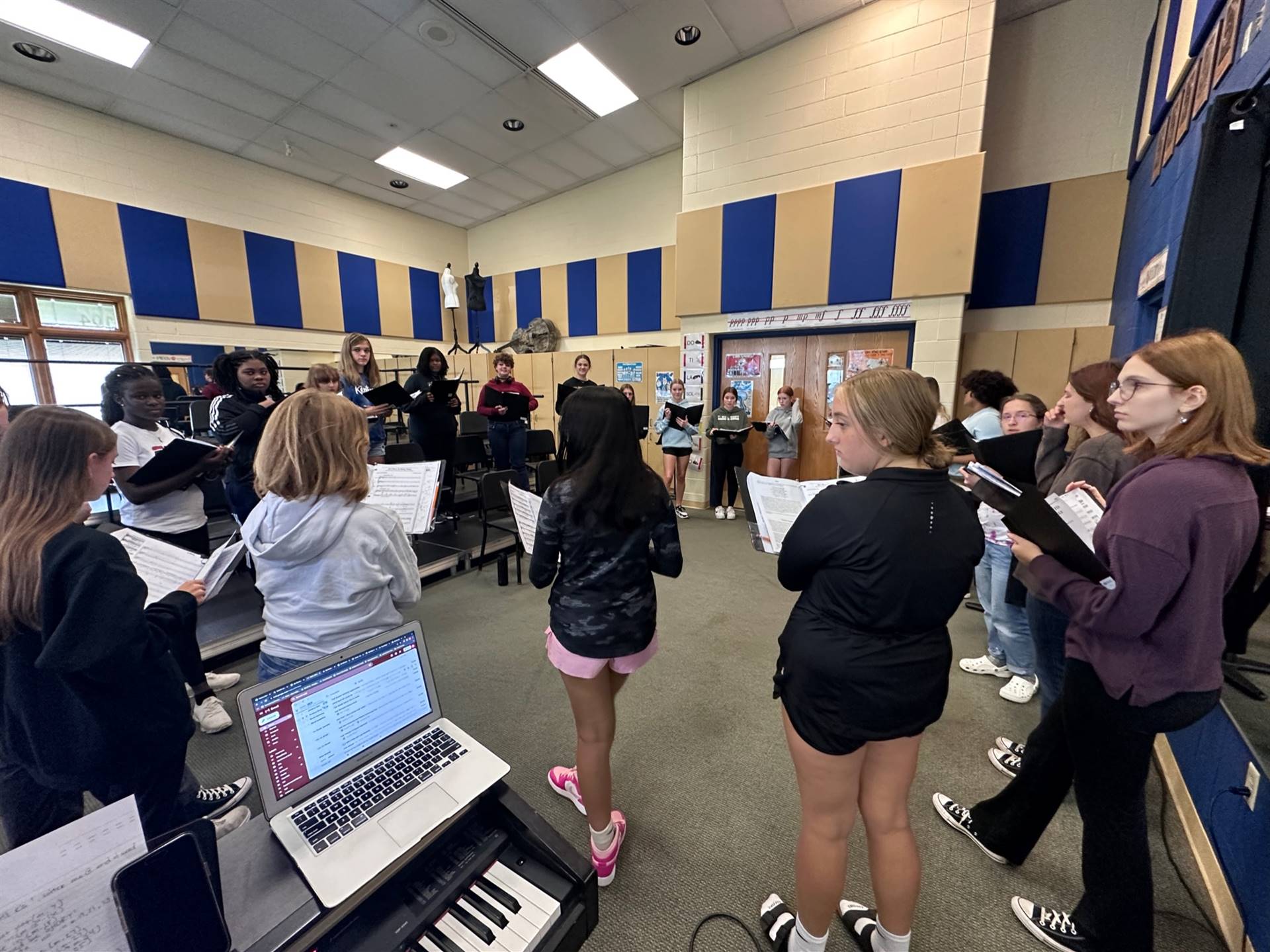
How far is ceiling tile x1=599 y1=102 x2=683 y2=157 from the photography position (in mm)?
5246

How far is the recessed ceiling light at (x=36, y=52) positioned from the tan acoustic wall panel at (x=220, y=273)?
1.60 meters

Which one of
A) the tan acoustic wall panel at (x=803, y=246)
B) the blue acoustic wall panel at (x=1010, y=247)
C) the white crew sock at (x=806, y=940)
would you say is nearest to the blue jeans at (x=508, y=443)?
the tan acoustic wall panel at (x=803, y=246)

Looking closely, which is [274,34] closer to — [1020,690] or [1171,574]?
[1171,574]

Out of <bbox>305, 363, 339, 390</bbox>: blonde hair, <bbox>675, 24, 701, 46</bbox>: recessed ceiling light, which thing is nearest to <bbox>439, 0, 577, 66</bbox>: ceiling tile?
<bbox>675, 24, 701, 46</bbox>: recessed ceiling light

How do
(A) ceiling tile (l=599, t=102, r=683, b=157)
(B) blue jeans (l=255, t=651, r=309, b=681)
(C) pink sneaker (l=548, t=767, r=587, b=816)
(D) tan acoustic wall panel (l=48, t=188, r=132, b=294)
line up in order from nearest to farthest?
(B) blue jeans (l=255, t=651, r=309, b=681)
(C) pink sneaker (l=548, t=767, r=587, b=816)
(D) tan acoustic wall panel (l=48, t=188, r=132, b=294)
(A) ceiling tile (l=599, t=102, r=683, b=157)

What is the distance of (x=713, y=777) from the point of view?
188cm

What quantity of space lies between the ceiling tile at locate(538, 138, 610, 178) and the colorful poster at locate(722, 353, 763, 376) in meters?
3.17

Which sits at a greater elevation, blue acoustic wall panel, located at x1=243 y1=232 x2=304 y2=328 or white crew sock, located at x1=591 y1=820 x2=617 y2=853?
blue acoustic wall panel, located at x1=243 y1=232 x2=304 y2=328

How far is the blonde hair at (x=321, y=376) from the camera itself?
9.98 ft

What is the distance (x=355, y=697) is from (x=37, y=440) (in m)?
0.80

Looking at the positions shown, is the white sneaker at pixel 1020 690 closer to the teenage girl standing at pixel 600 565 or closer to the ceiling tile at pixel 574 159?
the teenage girl standing at pixel 600 565

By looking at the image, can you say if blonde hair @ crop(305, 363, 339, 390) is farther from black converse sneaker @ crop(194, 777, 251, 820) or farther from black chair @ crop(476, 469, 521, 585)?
black converse sneaker @ crop(194, 777, 251, 820)

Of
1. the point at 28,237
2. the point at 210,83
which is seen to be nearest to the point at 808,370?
the point at 210,83

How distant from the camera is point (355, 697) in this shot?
1040 mm
